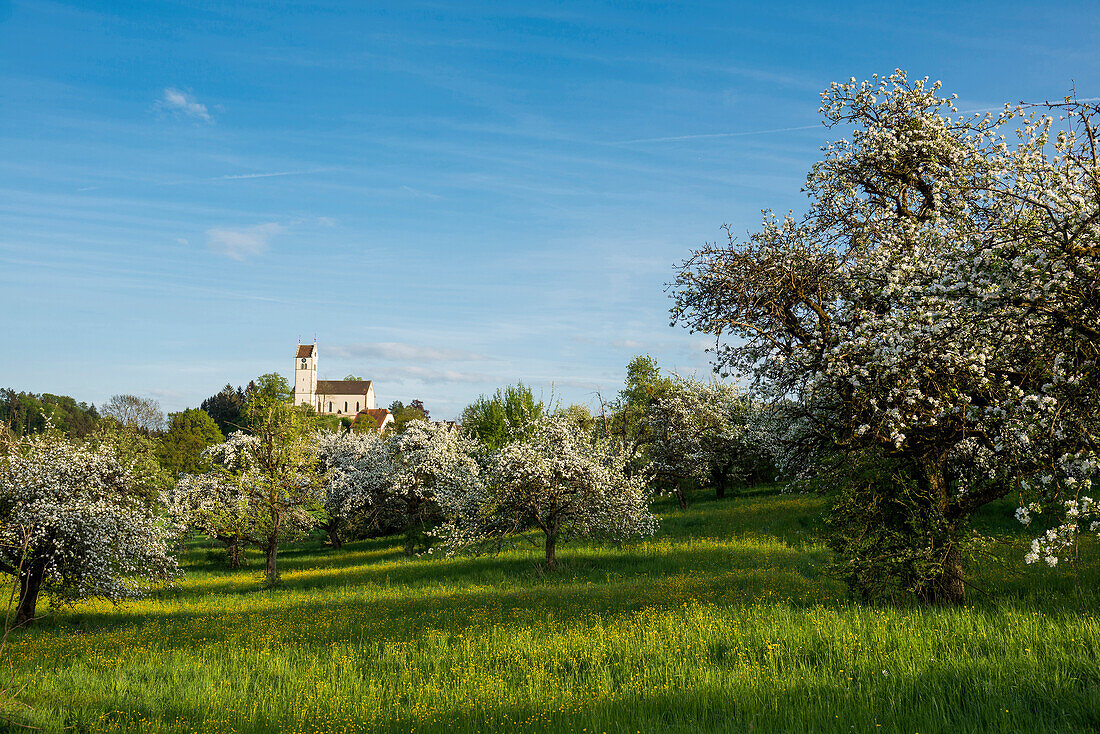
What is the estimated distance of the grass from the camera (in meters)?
7.57

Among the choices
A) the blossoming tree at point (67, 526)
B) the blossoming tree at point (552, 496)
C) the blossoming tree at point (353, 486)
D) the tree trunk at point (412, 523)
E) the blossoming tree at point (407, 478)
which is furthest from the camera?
the blossoming tree at point (353, 486)

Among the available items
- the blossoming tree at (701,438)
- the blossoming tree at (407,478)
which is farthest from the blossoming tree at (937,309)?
the blossoming tree at (701,438)

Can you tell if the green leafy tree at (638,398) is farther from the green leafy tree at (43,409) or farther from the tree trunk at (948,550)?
the green leafy tree at (43,409)

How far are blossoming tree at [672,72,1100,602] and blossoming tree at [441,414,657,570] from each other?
37.9ft

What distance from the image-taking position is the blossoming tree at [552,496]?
24562mm

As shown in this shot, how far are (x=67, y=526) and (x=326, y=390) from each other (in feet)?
575

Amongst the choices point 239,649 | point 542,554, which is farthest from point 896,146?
point 542,554

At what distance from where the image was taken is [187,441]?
290 feet

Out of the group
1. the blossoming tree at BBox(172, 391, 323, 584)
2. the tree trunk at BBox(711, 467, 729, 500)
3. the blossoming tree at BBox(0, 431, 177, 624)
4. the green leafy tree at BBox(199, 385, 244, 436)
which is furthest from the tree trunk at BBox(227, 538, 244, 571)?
the green leafy tree at BBox(199, 385, 244, 436)

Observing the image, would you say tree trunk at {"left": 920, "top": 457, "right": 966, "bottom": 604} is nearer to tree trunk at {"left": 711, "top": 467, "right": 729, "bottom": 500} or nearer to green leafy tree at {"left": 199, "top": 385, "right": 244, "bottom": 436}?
tree trunk at {"left": 711, "top": 467, "right": 729, "bottom": 500}

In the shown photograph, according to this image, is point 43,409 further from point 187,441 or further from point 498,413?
point 498,413

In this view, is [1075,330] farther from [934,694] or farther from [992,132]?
[992,132]

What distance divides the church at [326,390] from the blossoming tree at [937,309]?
181 meters

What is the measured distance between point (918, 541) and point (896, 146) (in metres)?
7.54
